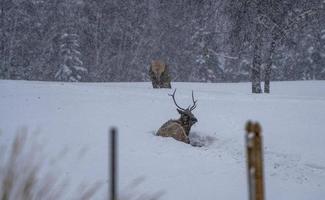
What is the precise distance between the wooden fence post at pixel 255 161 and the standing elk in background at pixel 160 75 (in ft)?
56.3

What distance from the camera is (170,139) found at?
11.2 metres

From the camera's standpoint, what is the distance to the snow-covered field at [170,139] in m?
8.26

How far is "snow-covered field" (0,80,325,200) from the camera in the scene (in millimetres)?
8258

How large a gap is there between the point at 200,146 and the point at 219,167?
73.6 inches

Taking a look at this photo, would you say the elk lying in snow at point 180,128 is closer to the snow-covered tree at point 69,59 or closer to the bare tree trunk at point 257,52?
the bare tree trunk at point 257,52

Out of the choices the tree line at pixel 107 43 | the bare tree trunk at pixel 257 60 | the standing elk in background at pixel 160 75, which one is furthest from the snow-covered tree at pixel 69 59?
the bare tree trunk at pixel 257 60

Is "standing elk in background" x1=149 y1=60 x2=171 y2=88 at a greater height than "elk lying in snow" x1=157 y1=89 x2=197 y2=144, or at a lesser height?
greater

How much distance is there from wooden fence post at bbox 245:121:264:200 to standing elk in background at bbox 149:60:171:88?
1717 cm

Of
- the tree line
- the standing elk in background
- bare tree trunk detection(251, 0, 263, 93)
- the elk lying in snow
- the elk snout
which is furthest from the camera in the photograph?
the tree line

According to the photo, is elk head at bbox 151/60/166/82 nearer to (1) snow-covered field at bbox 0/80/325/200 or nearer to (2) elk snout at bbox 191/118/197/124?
(1) snow-covered field at bbox 0/80/325/200

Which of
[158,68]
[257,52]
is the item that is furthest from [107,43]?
[257,52]

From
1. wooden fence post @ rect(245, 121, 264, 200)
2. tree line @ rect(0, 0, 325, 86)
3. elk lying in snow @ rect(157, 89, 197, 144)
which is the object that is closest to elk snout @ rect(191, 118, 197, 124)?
elk lying in snow @ rect(157, 89, 197, 144)

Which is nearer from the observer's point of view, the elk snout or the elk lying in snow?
the elk lying in snow

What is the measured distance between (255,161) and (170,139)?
9.34 meters
